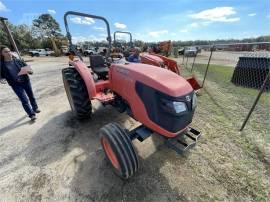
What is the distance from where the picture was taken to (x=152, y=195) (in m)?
2.01

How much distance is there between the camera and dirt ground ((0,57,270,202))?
6.71ft

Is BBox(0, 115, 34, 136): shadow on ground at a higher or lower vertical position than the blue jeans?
lower

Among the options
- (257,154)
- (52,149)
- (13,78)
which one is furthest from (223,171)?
(13,78)

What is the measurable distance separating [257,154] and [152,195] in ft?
6.21

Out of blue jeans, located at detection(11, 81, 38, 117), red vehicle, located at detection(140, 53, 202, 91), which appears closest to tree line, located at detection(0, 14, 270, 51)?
red vehicle, located at detection(140, 53, 202, 91)

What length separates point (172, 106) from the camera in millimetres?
1881

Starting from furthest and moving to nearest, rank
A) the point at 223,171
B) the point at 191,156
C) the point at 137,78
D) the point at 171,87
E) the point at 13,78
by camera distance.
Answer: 1. the point at 13,78
2. the point at 191,156
3. the point at 223,171
4. the point at 137,78
5. the point at 171,87

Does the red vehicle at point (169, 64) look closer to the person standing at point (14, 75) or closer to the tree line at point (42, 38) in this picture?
the person standing at point (14, 75)

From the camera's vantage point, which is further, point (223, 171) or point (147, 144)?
point (147, 144)

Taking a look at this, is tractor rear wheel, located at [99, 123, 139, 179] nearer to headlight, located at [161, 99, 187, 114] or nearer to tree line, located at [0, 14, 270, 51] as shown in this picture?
headlight, located at [161, 99, 187, 114]

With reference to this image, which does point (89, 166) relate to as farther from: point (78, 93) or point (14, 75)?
point (14, 75)

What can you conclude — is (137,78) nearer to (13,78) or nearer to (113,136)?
(113,136)

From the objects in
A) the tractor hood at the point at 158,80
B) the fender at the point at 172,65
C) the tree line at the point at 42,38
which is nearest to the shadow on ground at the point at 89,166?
the tractor hood at the point at 158,80

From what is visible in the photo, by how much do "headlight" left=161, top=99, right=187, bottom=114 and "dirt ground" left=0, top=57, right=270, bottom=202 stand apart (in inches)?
38.2
